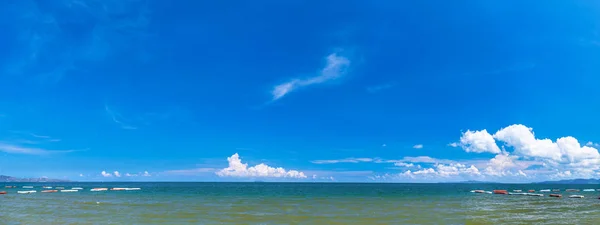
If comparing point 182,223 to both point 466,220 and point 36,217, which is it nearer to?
point 36,217

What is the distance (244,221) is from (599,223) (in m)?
34.9

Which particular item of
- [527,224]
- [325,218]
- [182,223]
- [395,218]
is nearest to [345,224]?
[325,218]

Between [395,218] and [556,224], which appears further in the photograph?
[395,218]

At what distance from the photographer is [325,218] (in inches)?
1572

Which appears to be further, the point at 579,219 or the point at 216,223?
the point at 579,219

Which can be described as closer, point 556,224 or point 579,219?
point 556,224

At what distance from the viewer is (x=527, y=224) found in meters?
36.2

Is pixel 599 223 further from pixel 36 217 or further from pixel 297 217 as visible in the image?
pixel 36 217

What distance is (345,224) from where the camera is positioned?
3519 cm

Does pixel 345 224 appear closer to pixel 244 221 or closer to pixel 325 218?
pixel 325 218

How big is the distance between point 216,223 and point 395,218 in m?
18.8

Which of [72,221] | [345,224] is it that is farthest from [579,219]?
[72,221]

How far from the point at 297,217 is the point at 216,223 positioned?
9205 millimetres

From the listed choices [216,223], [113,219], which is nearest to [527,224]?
[216,223]
